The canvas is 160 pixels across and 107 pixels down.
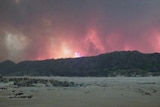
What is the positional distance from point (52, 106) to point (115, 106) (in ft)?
19.3

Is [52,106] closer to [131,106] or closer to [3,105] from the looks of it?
[3,105]

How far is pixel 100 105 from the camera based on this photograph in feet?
107

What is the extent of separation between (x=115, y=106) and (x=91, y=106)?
2.29 m

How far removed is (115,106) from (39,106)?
23.2 feet

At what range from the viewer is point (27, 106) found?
3081 centimetres

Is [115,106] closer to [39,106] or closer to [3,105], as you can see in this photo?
[39,106]

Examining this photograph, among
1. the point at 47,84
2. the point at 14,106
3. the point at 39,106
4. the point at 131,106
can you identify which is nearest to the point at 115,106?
the point at 131,106

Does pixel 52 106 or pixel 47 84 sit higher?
pixel 47 84

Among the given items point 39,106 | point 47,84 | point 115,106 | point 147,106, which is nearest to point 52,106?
point 39,106

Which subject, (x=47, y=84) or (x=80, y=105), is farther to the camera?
(x=47, y=84)

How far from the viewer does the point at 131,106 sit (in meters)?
31.7

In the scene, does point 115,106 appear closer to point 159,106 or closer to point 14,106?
point 159,106

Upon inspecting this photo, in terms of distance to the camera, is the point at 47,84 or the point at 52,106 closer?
the point at 52,106

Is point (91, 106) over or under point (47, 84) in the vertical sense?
under
